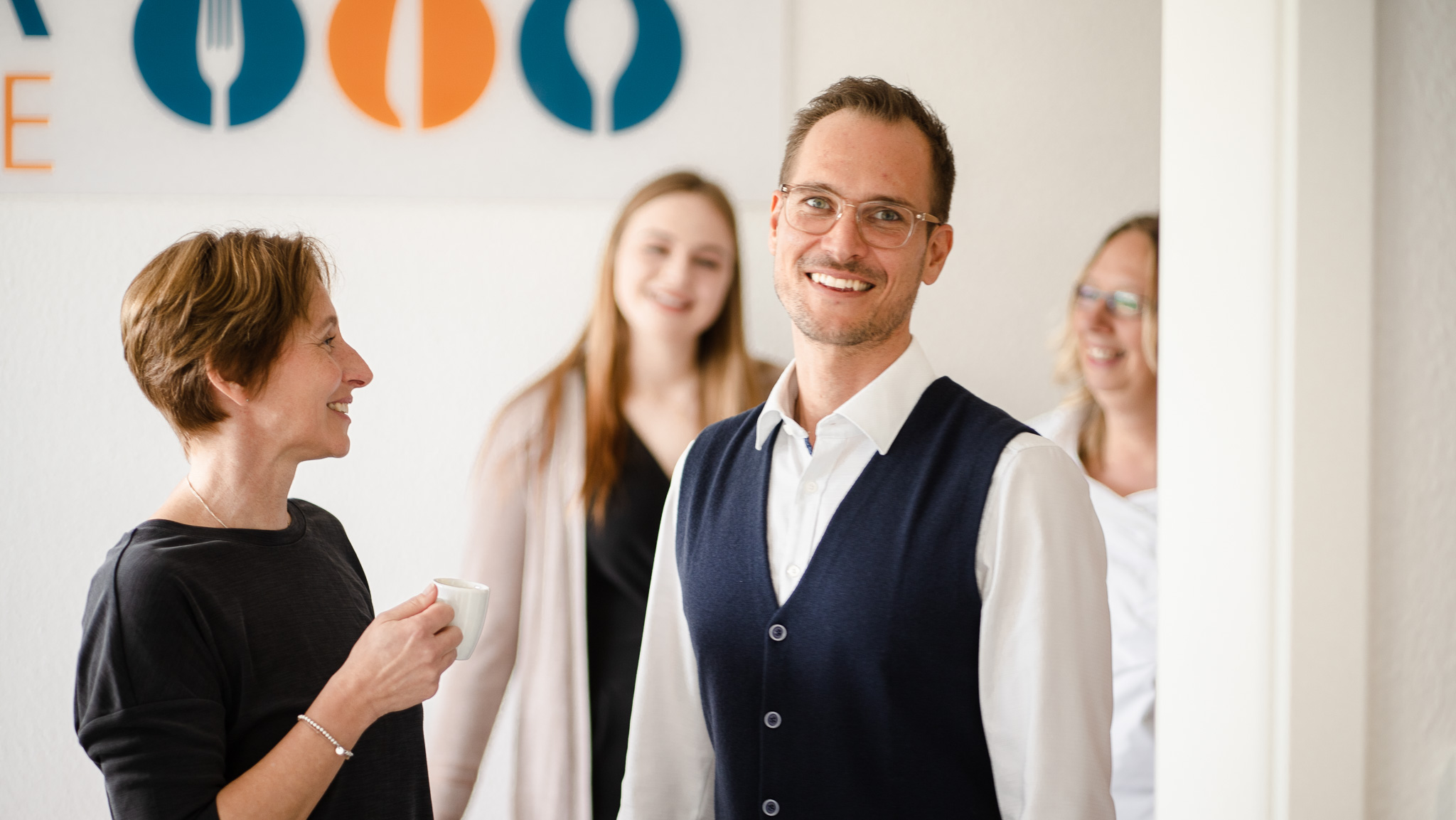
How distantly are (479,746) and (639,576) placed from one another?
1.64 feet

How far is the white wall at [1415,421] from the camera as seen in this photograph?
734 millimetres

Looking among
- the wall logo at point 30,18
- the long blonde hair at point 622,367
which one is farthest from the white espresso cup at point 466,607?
the wall logo at point 30,18

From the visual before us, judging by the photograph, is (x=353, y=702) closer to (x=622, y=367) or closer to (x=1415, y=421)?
(x=622, y=367)

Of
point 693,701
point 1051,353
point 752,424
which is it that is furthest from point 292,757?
point 1051,353

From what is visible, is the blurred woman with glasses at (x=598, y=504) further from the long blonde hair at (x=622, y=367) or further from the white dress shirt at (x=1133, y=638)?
the white dress shirt at (x=1133, y=638)

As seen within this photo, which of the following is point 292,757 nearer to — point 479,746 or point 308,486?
point 479,746

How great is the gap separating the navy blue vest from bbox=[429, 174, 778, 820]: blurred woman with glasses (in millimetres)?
786

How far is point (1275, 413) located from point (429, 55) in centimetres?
185

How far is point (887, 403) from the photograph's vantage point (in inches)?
45.7

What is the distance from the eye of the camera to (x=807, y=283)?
1188mm

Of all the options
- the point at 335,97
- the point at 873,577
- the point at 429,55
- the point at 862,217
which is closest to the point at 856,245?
the point at 862,217

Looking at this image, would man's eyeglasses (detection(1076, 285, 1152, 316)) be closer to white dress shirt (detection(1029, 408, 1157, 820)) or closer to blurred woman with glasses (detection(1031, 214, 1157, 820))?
blurred woman with glasses (detection(1031, 214, 1157, 820))

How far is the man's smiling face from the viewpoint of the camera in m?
1.17

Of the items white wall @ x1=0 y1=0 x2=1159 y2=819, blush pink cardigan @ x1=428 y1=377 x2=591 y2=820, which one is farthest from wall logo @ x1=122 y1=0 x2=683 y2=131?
blush pink cardigan @ x1=428 y1=377 x2=591 y2=820
